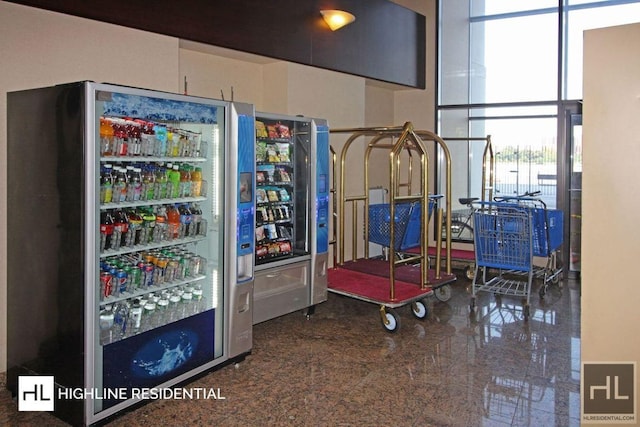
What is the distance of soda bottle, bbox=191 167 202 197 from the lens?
3870 mm

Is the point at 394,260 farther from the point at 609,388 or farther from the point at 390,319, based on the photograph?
the point at 609,388

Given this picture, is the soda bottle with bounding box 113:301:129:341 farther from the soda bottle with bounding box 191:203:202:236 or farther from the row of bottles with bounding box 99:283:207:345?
the soda bottle with bounding box 191:203:202:236

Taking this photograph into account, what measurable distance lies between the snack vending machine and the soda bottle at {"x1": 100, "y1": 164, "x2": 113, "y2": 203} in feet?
5.11

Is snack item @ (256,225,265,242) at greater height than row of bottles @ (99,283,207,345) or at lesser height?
greater

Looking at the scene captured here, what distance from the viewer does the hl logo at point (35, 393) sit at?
3.20m

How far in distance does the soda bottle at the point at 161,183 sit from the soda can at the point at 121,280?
55cm

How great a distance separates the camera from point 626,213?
91.0 inches

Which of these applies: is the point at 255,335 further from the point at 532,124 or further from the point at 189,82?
the point at 532,124

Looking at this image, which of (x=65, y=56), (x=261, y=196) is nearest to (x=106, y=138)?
(x=65, y=56)

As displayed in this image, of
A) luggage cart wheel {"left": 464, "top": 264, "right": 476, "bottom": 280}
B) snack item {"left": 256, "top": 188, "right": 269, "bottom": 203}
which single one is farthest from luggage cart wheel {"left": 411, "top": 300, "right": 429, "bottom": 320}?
luggage cart wheel {"left": 464, "top": 264, "right": 476, "bottom": 280}

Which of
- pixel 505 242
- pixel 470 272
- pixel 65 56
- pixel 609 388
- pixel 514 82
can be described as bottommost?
pixel 470 272

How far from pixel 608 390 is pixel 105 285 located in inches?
106

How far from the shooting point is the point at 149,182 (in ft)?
11.8

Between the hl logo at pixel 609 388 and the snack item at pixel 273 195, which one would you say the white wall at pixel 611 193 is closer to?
the hl logo at pixel 609 388
